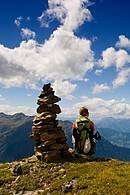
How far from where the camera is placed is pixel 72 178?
21.3 meters

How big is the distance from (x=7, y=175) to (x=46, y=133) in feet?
18.5

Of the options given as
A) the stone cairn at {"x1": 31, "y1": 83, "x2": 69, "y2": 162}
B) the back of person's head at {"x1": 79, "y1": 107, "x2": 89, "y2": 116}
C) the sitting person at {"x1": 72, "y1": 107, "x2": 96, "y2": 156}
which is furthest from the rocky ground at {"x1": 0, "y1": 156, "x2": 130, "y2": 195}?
the back of person's head at {"x1": 79, "y1": 107, "x2": 89, "y2": 116}

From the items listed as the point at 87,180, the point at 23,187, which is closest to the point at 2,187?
the point at 23,187

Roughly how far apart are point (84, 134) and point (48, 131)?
331 centimetres

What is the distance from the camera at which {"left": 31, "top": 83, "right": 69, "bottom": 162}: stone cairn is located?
88.2 ft

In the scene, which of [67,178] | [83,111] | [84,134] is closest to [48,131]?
[84,134]

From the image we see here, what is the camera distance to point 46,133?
1091 inches

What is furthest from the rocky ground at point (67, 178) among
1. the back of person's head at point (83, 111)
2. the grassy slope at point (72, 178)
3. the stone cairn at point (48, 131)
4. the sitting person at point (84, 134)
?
the back of person's head at point (83, 111)

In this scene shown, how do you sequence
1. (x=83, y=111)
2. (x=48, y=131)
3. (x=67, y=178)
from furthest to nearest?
1. (x=48, y=131)
2. (x=83, y=111)
3. (x=67, y=178)

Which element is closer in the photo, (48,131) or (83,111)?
(83,111)

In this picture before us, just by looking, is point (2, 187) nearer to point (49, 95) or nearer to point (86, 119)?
point (86, 119)

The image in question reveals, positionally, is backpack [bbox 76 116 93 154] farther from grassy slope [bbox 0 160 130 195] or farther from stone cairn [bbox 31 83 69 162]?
grassy slope [bbox 0 160 130 195]

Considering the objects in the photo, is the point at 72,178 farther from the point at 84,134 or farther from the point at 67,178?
the point at 84,134

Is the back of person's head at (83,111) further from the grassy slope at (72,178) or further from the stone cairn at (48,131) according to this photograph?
the grassy slope at (72,178)
